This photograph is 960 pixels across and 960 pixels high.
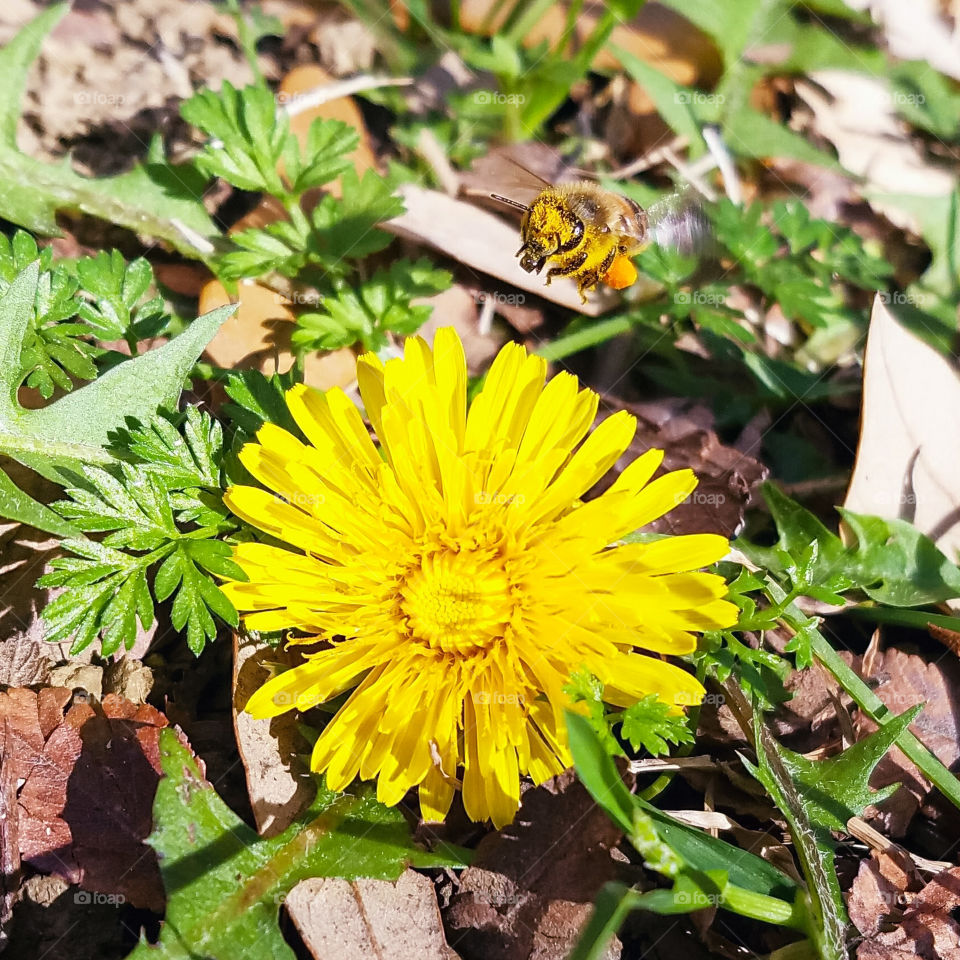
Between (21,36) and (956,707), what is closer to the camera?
(956,707)

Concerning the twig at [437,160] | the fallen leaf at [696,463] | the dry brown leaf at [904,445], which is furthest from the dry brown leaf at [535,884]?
the twig at [437,160]

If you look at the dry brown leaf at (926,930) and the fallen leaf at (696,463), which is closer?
the dry brown leaf at (926,930)

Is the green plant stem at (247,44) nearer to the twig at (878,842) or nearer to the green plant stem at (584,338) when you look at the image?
the green plant stem at (584,338)

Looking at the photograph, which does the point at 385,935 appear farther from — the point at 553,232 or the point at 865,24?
the point at 865,24

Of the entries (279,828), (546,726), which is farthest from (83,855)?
(546,726)

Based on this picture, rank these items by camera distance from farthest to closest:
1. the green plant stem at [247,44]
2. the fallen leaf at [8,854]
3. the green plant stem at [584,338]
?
the green plant stem at [247,44] < the green plant stem at [584,338] < the fallen leaf at [8,854]

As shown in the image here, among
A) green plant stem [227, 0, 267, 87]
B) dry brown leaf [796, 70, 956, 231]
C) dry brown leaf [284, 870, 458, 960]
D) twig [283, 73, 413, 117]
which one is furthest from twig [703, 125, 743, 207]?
dry brown leaf [284, 870, 458, 960]

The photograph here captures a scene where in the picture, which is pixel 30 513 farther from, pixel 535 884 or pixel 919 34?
pixel 919 34

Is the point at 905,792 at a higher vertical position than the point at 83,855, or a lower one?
higher
